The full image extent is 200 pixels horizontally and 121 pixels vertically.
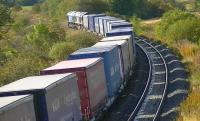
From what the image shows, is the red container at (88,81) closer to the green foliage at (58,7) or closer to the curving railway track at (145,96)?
the curving railway track at (145,96)

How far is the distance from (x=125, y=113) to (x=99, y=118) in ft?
7.06

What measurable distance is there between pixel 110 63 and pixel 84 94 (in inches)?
219

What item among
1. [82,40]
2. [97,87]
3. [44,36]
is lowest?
[82,40]

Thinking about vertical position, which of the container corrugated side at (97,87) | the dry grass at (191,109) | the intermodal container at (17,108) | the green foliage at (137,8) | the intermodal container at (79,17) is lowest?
the green foliage at (137,8)

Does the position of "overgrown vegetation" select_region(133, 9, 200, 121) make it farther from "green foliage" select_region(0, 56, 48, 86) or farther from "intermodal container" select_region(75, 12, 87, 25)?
"green foliage" select_region(0, 56, 48, 86)

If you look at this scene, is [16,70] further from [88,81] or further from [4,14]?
[88,81]

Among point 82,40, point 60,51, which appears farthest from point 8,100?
point 82,40

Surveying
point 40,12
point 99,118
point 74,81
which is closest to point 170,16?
point 99,118

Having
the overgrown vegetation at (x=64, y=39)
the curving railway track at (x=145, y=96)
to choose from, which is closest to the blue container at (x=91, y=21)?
the overgrown vegetation at (x=64, y=39)

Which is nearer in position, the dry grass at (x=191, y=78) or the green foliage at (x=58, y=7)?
the dry grass at (x=191, y=78)

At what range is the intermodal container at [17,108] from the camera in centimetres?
1317

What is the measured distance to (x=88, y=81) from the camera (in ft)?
64.5

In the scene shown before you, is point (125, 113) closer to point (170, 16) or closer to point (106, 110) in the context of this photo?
point (106, 110)

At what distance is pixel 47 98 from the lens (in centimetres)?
1534
